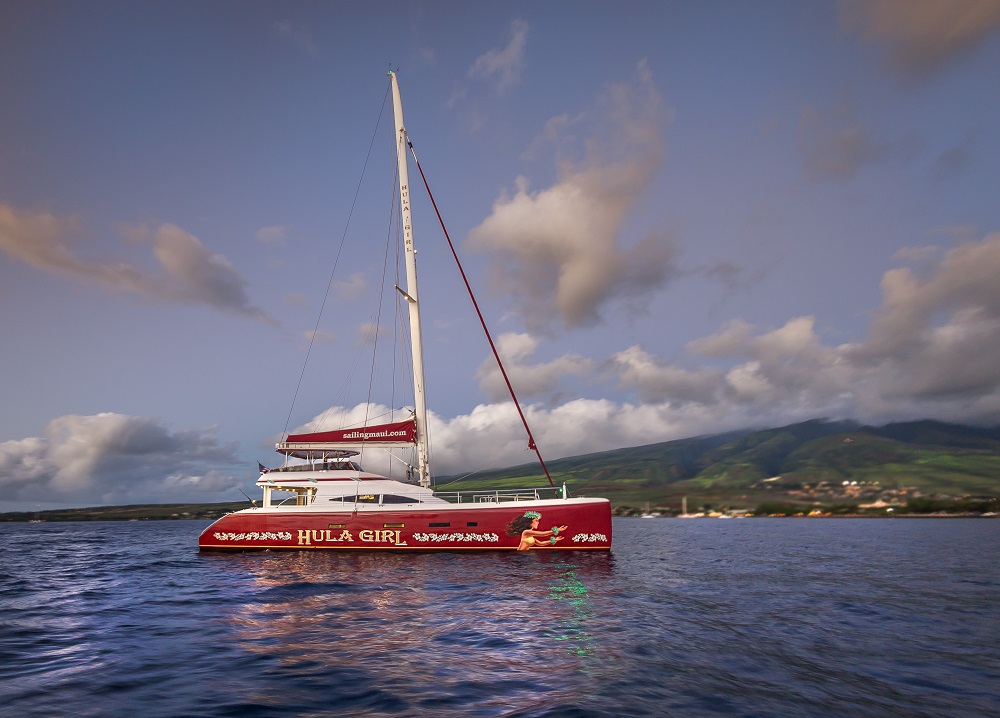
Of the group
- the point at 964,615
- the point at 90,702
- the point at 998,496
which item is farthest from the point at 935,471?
the point at 90,702

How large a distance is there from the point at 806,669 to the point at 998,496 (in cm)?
9528

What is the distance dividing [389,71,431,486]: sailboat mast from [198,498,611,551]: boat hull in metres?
2.62

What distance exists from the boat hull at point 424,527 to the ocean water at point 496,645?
15.2 ft

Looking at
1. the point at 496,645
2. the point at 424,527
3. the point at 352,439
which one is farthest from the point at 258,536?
the point at 496,645

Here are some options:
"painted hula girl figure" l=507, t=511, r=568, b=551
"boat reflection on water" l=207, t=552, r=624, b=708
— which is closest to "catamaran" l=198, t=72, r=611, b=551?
"painted hula girl figure" l=507, t=511, r=568, b=551

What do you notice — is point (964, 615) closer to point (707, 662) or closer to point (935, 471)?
point (707, 662)

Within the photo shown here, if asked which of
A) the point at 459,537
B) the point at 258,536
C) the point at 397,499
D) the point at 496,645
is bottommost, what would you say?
the point at 459,537

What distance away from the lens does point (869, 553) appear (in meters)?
35.5

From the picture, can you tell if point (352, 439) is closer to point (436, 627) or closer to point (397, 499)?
point (397, 499)

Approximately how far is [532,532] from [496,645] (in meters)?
15.6

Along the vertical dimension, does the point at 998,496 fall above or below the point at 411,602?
below

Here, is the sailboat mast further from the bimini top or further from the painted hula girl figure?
the painted hula girl figure

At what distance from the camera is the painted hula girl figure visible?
25.4 metres

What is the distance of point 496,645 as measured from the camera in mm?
10164
